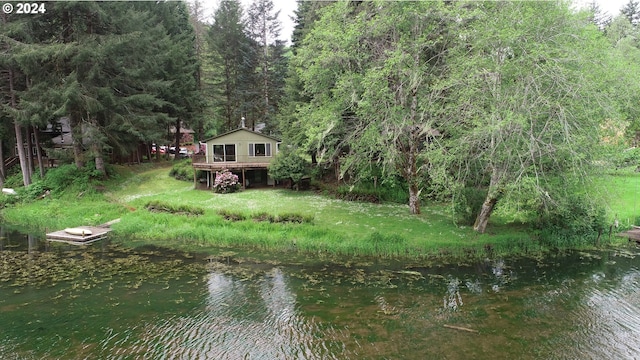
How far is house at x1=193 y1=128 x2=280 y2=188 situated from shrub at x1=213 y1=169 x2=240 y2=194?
1.03 m

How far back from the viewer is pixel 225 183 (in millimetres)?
26266

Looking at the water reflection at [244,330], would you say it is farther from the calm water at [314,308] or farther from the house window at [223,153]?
the house window at [223,153]

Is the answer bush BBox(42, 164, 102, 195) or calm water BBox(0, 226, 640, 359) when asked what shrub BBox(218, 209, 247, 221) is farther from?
bush BBox(42, 164, 102, 195)

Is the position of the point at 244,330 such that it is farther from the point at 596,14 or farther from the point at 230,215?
the point at 596,14

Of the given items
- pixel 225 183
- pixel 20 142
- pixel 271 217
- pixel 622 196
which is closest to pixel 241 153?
pixel 225 183

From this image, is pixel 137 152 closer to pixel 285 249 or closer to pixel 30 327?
pixel 285 249

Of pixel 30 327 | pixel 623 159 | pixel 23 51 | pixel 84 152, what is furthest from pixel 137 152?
pixel 623 159

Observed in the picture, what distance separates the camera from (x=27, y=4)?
2419 centimetres

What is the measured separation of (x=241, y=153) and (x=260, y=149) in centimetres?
162

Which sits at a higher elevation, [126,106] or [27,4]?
[27,4]

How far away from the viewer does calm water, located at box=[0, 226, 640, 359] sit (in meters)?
9.04

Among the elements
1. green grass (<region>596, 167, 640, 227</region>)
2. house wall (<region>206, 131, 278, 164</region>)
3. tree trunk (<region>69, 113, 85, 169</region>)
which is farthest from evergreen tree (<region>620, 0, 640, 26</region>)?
tree trunk (<region>69, 113, 85, 169</region>)

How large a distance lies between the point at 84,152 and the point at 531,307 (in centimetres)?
3184

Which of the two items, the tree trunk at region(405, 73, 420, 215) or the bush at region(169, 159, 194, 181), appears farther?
the bush at region(169, 159, 194, 181)
